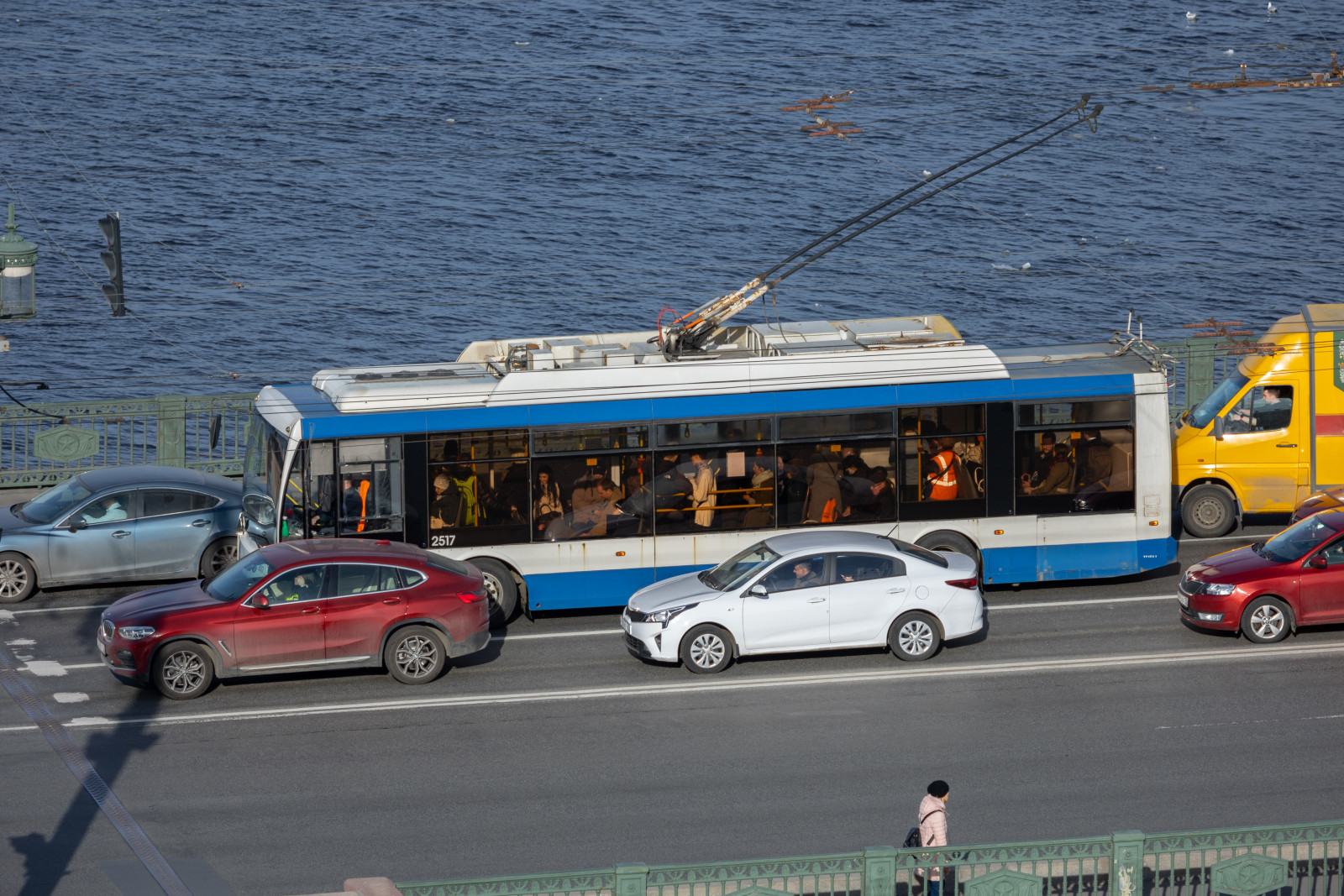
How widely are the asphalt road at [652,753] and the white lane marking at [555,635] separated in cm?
4

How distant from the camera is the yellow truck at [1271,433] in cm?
2233

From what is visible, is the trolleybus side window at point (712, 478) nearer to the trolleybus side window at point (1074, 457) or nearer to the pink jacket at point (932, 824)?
the trolleybus side window at point (1074, 457)

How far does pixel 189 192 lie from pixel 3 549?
4385cm

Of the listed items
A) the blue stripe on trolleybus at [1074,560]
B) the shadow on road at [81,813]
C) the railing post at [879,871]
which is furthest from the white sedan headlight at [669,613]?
the railing post at [879,871]

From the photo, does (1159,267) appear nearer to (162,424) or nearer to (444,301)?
(444,301)

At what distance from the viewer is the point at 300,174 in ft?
212

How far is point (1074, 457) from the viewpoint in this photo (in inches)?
780

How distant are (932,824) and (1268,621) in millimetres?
8250

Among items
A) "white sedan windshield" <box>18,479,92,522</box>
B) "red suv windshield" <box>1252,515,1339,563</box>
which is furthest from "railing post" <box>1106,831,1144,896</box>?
"white sedan windshield" <box>18,479,92,522</box>

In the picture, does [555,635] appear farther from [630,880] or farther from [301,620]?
[630,880]

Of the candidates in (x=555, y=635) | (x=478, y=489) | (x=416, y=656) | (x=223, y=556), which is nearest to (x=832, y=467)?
(x=555, y=635)

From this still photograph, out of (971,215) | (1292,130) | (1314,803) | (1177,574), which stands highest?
(1292,130)

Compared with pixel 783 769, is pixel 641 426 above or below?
above

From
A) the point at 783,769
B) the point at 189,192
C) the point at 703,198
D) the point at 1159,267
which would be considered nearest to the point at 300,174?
the point at 189,192
